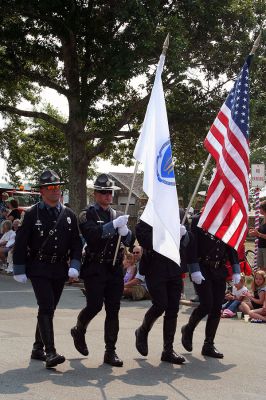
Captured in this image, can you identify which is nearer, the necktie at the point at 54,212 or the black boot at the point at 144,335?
the necktie at the point at 54,212

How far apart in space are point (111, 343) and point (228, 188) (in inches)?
84.1

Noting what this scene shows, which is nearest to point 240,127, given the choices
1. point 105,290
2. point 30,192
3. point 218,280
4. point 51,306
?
point 218,280

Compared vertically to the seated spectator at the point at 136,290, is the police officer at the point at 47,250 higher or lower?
higher

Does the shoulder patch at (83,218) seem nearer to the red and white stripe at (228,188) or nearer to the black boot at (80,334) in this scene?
the black boot at (80,334)

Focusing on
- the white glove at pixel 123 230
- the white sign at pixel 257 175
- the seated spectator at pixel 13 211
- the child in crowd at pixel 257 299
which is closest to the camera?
the white glove at pixel 123 230

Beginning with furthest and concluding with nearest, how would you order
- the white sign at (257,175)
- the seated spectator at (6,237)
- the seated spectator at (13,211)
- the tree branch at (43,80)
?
1. the tree branch at (43,80)
2. the seated spectator at (13,211)
3. the seated spectator at (6,237)
4. the white sign at (257,175)

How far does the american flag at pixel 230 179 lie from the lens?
24.3 feet

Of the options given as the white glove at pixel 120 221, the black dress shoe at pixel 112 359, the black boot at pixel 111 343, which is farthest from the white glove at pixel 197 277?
the black dress shoe at pixel 112 359

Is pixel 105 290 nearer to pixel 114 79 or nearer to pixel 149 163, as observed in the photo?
pixel 149 163

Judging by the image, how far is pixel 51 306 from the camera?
6.68 meters

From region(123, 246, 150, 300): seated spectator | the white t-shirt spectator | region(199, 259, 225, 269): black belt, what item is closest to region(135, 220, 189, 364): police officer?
region(199, 259, 225, 269): black belt

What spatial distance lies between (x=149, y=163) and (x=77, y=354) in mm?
2312

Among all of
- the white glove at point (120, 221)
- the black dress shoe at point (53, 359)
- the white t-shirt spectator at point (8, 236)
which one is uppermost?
the white glove at point (120, 221)

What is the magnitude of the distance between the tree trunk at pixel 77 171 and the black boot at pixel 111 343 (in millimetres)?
14416
